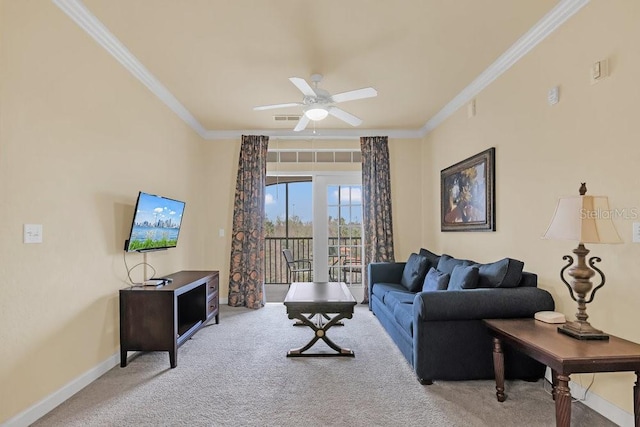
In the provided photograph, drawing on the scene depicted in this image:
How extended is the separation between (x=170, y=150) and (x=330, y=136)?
248 cm

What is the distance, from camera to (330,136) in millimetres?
5738

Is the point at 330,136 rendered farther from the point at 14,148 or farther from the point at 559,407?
the point at 559,407

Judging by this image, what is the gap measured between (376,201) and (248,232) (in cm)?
207

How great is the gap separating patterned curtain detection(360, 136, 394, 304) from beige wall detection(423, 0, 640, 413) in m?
1.84

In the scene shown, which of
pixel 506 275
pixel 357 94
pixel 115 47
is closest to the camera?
pixel 506 275

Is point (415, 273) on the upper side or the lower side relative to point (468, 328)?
upper

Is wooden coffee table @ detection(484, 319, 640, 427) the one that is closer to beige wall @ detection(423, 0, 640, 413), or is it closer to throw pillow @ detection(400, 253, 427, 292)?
beige wall @ detection(423, 0, 640, 413)

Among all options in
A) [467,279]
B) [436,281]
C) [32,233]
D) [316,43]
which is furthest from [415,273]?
[32,233]

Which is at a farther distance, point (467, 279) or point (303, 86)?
point (303, 86)

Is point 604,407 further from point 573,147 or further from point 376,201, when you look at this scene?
point 376,201

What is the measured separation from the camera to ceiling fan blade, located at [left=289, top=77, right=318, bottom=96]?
2.93 metres

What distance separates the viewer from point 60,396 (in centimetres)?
244

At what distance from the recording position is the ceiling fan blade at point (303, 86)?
2926mm

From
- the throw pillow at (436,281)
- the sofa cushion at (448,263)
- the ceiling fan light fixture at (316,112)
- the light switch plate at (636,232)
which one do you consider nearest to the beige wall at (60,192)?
the ceiling fan light fixture at (316,112)
